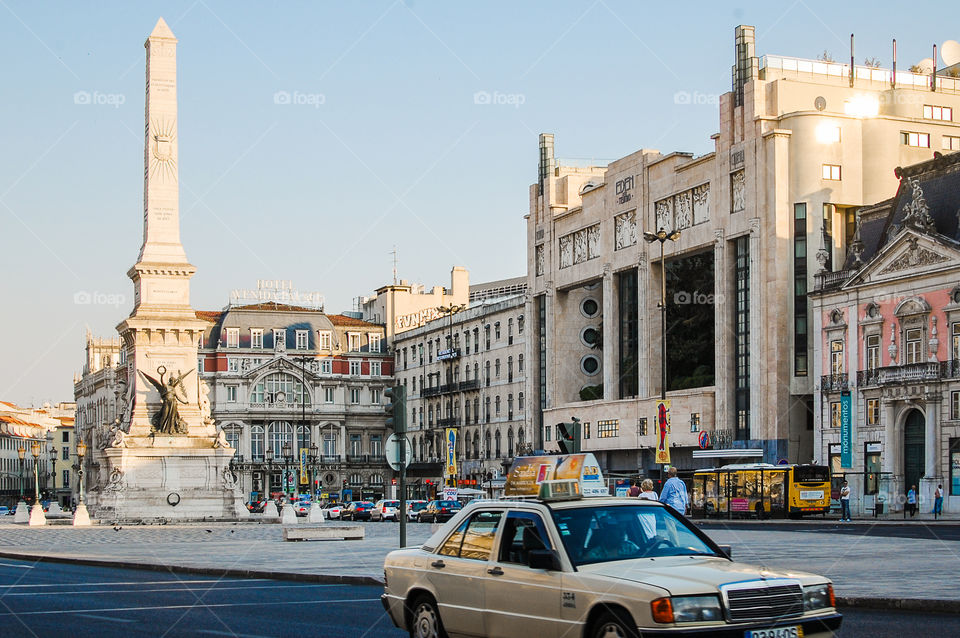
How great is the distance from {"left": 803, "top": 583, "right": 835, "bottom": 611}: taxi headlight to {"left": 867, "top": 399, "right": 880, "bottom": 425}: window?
176 ft

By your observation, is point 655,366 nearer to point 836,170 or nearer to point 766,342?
point 766,342

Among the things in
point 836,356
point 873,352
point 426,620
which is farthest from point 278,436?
point 426,620

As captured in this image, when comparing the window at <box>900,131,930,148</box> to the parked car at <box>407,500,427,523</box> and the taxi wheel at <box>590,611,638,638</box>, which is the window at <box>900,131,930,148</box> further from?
the taxi wheel at <box>590,611,638,638</box>

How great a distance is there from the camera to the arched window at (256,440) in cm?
12331

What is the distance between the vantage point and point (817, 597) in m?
10.8

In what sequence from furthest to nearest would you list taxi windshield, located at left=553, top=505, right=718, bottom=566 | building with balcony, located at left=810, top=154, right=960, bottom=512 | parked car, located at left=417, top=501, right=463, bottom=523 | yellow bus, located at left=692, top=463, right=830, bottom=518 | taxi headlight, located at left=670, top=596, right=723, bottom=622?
parked car, located at left=417, top=501, right=463, bottom=523
building with balcony, located at left=810, top=154, right=960, bottom=512
yellow bus, located at left=692, top=463, right=830, bottom=518
taxi windshield, located at left=553, top=505, right=718, bottom=566
taxi headlight, located at left=670, top=596, right=723, bottom=622

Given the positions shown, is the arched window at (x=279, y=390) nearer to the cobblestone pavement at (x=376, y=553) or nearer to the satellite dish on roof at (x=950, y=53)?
the satellite dish on roof at (x=950, y=53)

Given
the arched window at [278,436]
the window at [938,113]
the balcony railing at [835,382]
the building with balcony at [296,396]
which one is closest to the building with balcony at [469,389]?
the building with balcony at [296,396]

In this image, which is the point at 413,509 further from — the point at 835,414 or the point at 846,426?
the point at 846,426

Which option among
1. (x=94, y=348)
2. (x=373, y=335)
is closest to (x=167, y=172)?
(x=373, y=335)

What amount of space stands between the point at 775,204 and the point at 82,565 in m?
48.1

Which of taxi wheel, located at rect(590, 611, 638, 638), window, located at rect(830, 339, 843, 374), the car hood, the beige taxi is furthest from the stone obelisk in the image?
taxi wheel, located at rect(590, 611, 638, 638)

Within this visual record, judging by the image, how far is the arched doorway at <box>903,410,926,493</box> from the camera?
59906 mm

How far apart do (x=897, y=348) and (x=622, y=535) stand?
5258cm
